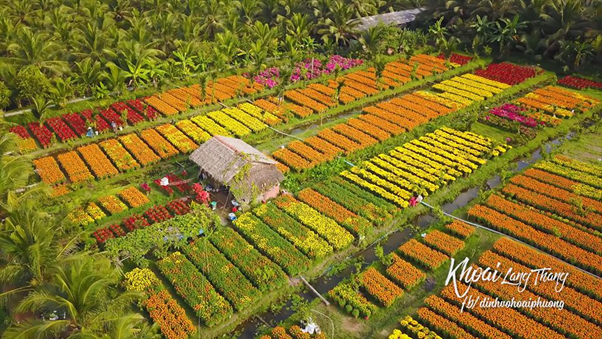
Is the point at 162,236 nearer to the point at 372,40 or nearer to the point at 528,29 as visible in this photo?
the point at 372,40

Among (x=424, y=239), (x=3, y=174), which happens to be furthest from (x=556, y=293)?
(x=3, y=174)

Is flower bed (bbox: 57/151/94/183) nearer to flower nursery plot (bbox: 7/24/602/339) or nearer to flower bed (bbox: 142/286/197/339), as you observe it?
flower nursery plot (bbox: 7/24/602/339)

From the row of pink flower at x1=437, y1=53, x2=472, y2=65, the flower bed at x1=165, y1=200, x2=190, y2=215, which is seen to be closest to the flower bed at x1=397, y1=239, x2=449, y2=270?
the flower bed at x1=165, y1=200, x2=190, y2=215

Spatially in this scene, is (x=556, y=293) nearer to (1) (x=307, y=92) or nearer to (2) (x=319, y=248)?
(2) (x=319, y=248)

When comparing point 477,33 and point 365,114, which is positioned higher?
point 477,33

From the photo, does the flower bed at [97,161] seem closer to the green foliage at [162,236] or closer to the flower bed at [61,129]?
the flower bed at [61,129]

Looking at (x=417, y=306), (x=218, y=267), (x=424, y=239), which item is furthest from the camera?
(x=424, y=239)
